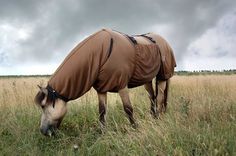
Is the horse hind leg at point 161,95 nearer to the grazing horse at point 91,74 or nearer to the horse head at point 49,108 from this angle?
the grazing horse at point 91,74

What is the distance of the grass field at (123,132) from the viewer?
457 centimetres

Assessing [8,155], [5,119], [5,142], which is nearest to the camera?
[8,155]

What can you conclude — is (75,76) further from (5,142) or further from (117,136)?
(5,142)

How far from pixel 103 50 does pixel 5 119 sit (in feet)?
8.78

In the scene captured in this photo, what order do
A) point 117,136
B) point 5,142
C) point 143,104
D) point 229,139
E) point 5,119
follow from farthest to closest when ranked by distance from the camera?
point 143,104, point 5,119, point 5,142, point 117,136, point 229,139

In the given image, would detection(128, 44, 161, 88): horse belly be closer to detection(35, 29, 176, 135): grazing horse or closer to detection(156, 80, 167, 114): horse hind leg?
detection(35, 29, 176, 135): grazing horse

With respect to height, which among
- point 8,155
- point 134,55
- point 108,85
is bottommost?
point 8,155

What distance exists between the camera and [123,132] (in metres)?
6.28

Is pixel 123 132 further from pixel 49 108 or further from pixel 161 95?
pixel 161 95

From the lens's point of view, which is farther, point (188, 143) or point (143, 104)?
point (143, 104)

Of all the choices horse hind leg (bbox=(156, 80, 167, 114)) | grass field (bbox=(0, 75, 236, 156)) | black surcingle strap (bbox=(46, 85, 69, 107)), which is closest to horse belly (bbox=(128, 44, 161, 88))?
grass field (bbox=(0, 75, 236, 156))

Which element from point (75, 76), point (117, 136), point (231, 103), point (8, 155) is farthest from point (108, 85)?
point (231, 103)

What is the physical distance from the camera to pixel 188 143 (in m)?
4.54

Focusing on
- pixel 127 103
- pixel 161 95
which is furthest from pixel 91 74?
pixel 161 95
